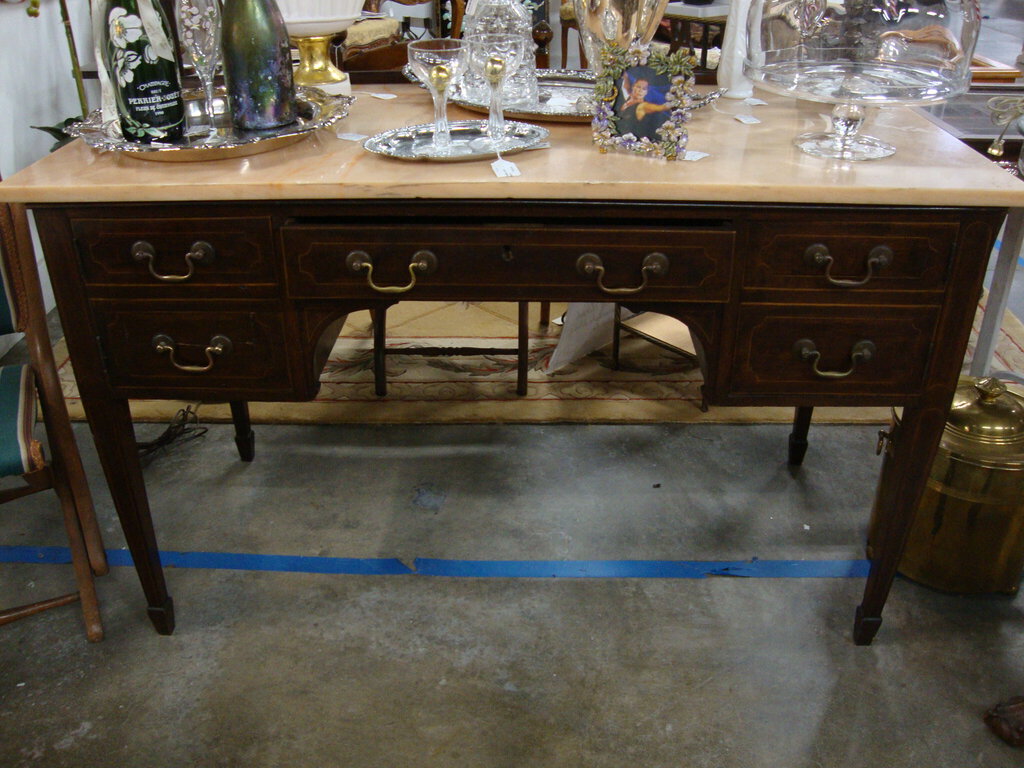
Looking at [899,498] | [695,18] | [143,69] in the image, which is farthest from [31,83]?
[899,498]

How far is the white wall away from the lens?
9.47 ft

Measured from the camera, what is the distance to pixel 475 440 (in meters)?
2.47

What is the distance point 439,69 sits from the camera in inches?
61.1

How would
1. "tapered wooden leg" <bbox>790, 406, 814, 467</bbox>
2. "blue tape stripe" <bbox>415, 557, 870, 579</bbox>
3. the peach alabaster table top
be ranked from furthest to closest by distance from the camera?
"tapered wooden leg" <bbox>790, 406, 814, 467</bbox> < "blue tape stripe" <bbox>415, 557, 870, 579</bbox> < the peach alabaster table top

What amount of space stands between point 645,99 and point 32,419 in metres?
1.27

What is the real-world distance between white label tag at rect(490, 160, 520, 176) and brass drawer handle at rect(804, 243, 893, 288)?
1.60 feet

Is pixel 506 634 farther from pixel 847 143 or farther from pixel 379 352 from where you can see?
pixel 847 143

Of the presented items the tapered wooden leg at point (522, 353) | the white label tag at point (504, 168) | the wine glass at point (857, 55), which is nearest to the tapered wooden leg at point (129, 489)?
the white label tag at point (504, 168)

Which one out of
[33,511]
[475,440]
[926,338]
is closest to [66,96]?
[33,511]

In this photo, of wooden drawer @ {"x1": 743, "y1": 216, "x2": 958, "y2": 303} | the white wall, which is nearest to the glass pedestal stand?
wooden drawer @ {"x1": 743, "y1": 216, "x2": 958, "y2": 303}

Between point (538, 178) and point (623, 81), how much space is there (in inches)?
10.4

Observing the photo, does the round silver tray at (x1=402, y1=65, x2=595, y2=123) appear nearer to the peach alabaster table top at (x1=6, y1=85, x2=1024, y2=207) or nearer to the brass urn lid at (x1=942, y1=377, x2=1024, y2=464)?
the peach alabaster table top at (x1=6, y1=85, x2=1024, y2=207)

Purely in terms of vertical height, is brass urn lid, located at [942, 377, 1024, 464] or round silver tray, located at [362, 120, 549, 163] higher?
round silver tray, located at [362, 120, 549, 163]

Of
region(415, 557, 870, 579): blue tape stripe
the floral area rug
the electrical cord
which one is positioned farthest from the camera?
the floral area rug
